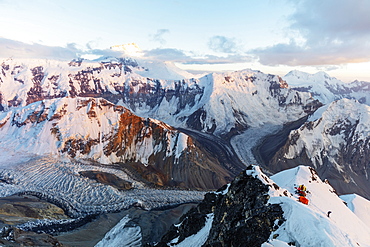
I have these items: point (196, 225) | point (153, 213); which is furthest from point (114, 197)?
point (196, 225)

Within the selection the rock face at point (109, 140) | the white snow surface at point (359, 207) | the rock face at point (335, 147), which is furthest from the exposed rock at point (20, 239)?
the rock face at point (335, 147)

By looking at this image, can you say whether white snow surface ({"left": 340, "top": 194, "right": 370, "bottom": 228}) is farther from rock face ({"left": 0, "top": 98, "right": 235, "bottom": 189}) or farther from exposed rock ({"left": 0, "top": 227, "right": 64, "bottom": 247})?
exposed rock ({"left": 0, "top": 227, "right": 64, "bottom": 247})

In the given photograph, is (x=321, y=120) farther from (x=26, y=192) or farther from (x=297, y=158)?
(x=26, y=192)

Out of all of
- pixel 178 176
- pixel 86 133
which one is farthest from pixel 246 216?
pixel 86 133

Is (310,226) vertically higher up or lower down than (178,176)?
higher up

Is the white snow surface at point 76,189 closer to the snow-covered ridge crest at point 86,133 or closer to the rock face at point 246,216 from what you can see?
the snow-covered ridge crest at point 86,133

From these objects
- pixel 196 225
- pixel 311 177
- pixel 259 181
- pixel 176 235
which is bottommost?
pixel 176 235

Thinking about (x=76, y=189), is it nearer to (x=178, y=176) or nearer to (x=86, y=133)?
(x=86, y=133)
